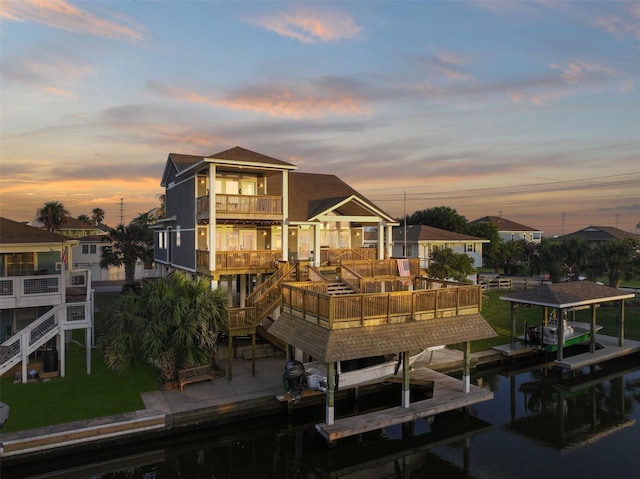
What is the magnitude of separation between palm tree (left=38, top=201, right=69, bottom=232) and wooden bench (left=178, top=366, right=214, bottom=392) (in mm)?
44163

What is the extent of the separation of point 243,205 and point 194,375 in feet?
31.8

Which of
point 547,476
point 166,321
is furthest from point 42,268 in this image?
point 547,476

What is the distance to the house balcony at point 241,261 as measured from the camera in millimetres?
22812

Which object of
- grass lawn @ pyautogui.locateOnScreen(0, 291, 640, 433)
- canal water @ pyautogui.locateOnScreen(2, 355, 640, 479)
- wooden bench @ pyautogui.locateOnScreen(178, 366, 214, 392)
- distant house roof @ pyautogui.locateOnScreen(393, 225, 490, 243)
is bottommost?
canal water @ pyautogui.locateOnScreen(2, 355, 640, 479)

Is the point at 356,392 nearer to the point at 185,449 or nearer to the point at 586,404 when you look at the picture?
the point at 185,449

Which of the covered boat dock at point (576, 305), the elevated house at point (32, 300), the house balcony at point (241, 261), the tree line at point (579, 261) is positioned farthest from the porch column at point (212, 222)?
the tree line at point (579, 261)

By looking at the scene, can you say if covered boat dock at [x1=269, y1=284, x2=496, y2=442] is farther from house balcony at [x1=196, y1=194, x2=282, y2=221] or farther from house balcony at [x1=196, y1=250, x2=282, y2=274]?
house balcony at [x1=196, y1=194, x2=282, y2=221]

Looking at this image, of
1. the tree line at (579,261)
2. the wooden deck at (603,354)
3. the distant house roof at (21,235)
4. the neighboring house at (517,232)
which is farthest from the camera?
the neighboring house at (517,232)

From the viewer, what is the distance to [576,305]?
843 inches

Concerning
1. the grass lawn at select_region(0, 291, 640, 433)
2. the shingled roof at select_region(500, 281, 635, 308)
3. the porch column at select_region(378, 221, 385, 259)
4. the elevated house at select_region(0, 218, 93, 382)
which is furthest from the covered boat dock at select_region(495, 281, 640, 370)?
the elevated house at select_region(0, 218, 93, 382)

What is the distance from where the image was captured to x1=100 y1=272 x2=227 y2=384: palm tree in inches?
666

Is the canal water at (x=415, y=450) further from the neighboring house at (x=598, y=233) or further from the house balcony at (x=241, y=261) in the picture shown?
the neighboring house at (x=598, y=233)

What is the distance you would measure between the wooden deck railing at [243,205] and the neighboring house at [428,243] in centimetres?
2666

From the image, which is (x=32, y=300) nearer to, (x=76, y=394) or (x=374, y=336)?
(x=76, y=394)
